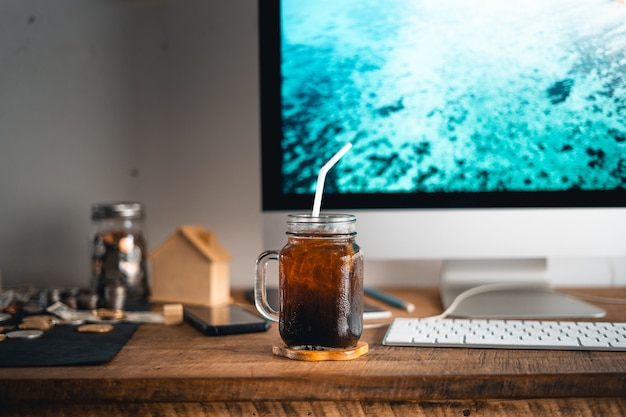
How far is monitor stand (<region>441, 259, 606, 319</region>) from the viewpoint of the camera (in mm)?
1082

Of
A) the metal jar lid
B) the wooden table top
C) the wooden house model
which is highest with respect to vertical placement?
the metal jar lid

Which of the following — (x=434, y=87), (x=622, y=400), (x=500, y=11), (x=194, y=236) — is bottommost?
(x=622, y=400)

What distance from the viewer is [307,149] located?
3.64 ft

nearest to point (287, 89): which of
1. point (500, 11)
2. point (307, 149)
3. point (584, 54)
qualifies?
point (307, 149)

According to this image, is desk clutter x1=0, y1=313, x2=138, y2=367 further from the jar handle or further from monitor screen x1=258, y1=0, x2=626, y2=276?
monitor screen x1=258, y1=0, x2=626, y2=276

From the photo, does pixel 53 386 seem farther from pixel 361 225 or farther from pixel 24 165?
pixel 24 165

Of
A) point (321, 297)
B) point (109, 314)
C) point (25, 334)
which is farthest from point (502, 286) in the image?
point (25, 334)

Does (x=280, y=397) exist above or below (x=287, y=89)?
below

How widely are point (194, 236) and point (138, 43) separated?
488 mm

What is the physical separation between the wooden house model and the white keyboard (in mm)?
339

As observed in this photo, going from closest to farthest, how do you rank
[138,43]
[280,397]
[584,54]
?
[280,397] → [584,54] → [138,43]

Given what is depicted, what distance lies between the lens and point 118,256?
1.24 metres

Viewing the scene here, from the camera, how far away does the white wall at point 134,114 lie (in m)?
1.41

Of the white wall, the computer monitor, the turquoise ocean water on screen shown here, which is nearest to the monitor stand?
the computer monitor
